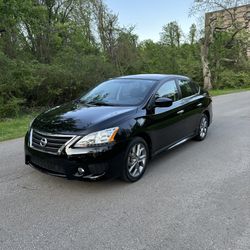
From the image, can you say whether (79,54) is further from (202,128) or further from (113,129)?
(113,129)

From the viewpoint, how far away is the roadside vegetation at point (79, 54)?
38.0 feet

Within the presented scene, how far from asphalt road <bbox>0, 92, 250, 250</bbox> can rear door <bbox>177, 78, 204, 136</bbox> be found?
3.02 ft

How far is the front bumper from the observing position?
11.3 ft

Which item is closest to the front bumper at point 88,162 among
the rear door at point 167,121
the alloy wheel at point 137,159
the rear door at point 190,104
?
the alloy wheel at point 137,159

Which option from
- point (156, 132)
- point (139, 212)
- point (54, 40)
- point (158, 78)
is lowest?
point (139, 212)

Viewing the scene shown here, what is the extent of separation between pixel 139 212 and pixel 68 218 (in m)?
0.83

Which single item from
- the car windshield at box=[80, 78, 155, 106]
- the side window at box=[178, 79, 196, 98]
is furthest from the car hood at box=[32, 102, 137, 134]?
the side window at box=[178, 79, 196, 98]

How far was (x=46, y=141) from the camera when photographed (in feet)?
11.9

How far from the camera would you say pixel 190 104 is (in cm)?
552

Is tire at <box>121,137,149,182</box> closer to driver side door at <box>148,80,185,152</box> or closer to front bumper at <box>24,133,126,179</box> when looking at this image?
front bumper at <box>24,133,126,179</box>

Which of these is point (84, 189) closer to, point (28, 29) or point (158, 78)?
point (158, 78)

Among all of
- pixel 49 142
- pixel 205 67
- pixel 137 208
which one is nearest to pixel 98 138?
pixel 49 142

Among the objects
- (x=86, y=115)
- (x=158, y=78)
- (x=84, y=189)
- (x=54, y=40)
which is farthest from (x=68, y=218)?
(x=54, y=40)

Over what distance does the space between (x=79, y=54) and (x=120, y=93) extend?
11.3 metres
